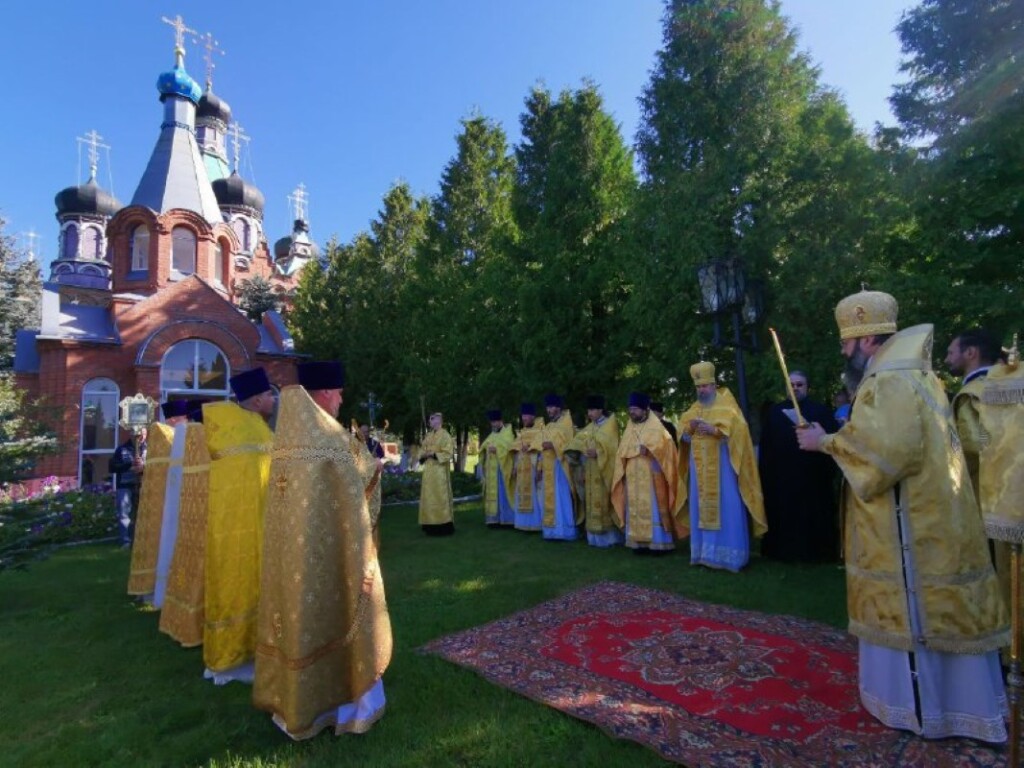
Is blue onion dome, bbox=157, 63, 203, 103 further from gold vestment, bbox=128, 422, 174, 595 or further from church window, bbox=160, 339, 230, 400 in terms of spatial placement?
gold vestment, bbox=128, 422, 174, 595

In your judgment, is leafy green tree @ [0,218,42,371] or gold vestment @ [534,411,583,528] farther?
leafy green tree @ [0,218,42,371]

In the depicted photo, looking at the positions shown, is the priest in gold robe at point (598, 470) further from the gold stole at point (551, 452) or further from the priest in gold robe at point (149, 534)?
the priest in gold robe at point (149, 534)

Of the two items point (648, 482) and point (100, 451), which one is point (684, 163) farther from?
point (100, 451)

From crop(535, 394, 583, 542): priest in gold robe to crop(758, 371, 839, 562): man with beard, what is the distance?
326 cm

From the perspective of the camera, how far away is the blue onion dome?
30578 mm

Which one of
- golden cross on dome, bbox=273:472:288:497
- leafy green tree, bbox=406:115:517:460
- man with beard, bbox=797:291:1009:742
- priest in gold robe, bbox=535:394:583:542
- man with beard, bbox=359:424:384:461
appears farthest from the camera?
leafy green tree, bbox=406:115:517:460

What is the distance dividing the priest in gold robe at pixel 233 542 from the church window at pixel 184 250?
76.2 feet

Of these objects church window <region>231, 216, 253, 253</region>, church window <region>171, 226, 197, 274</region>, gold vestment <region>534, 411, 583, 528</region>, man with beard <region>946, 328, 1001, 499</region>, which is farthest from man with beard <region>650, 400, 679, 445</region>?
church window <region>231, 216, 253, 253</region>

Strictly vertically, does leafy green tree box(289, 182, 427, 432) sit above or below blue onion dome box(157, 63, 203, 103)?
below

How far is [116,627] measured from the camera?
605cm

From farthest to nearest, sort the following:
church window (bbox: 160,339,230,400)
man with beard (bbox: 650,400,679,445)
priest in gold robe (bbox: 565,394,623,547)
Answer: church window (bbox: 160,339,230,400)
priest in gold robe (bbox: 565,394,623,547)
man with beard (bbox: 650,400,679,445)

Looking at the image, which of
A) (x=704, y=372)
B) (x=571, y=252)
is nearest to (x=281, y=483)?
(x=704, y=372)

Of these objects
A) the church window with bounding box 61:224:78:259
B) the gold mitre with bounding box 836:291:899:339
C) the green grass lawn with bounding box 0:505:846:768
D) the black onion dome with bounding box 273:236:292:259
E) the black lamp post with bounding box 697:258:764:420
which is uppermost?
the black onion dome with bounding box 273:236:292:259

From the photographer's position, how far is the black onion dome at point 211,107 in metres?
48.1
